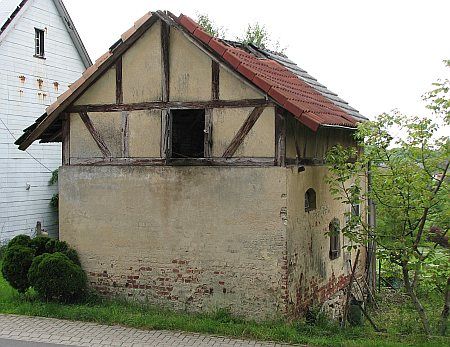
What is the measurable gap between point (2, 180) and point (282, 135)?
12.3m

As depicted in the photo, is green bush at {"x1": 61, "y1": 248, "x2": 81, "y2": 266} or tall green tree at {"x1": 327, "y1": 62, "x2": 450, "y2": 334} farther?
green bush at {"x1": 61, "y1": 248, "x2": 81, "y2": 266}

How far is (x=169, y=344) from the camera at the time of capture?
30.8ft

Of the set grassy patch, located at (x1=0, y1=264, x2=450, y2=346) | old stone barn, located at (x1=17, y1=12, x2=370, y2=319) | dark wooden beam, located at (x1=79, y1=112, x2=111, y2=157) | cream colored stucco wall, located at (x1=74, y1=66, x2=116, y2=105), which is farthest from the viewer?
dark wooden beam, located at (x1=79, y1=112, x2=111, y2=157)

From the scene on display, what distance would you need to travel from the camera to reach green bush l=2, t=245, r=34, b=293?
463 inches

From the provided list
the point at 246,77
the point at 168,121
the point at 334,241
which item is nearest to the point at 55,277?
the point at 168,121

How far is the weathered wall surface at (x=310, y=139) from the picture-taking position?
10.9 m

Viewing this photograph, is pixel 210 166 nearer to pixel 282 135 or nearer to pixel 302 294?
pixel 282 135

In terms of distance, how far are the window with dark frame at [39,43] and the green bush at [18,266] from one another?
36.2ft

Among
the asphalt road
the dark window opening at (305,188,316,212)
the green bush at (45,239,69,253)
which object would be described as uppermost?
the dark window opening at (305,188,316,212)

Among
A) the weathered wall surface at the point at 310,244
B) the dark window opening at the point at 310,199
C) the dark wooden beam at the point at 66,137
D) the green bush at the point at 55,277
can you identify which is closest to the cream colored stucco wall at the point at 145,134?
the dark wooden beam at the point at 66,137

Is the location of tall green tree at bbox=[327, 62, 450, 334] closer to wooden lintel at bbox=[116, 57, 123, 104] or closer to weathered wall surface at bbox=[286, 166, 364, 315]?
weathered wall surface at bbox=[286, 166, 364, 315]

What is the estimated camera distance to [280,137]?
10438 millimetres

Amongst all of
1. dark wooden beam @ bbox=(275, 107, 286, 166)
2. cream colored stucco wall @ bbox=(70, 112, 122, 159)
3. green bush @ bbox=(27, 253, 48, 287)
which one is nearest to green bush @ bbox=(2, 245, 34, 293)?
green bush @ bbox=(27, 253, 48, 287)

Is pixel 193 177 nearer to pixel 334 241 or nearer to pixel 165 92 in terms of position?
pixel 165 92
